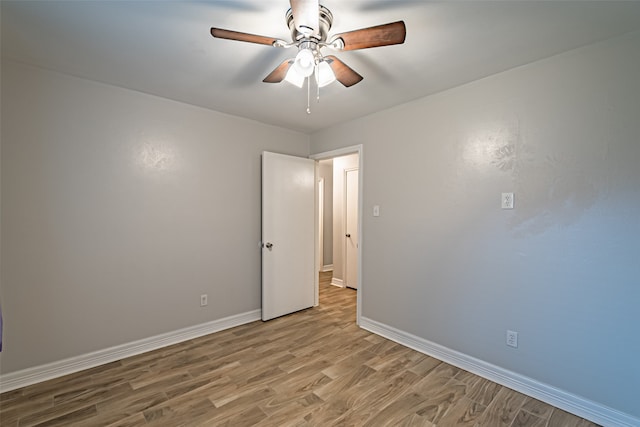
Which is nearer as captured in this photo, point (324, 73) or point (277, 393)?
point (324, 73)

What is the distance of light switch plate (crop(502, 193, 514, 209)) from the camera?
2173mm

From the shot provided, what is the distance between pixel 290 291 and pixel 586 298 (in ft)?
9.25

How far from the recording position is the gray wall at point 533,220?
177 centimetres

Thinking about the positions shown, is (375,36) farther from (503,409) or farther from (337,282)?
(337,282)

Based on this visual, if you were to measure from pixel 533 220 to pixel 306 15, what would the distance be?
2.04 metres

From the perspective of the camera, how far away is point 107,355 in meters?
2.48

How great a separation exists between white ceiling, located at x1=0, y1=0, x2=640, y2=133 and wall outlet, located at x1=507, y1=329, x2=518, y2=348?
6.66 feet

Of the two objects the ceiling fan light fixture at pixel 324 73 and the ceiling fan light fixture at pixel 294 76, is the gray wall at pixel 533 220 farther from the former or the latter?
the ceiling fan light fixture at pixel 294 76

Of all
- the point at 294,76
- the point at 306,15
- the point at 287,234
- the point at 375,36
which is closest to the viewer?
the point at 306,15

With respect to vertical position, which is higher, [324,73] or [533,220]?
[324,73]

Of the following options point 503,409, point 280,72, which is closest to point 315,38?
point 280,72

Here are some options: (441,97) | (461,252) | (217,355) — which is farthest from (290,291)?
(441,97)

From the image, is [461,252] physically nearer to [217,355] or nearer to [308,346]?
[308,346]

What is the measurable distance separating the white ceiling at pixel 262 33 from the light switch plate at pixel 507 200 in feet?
3.17
